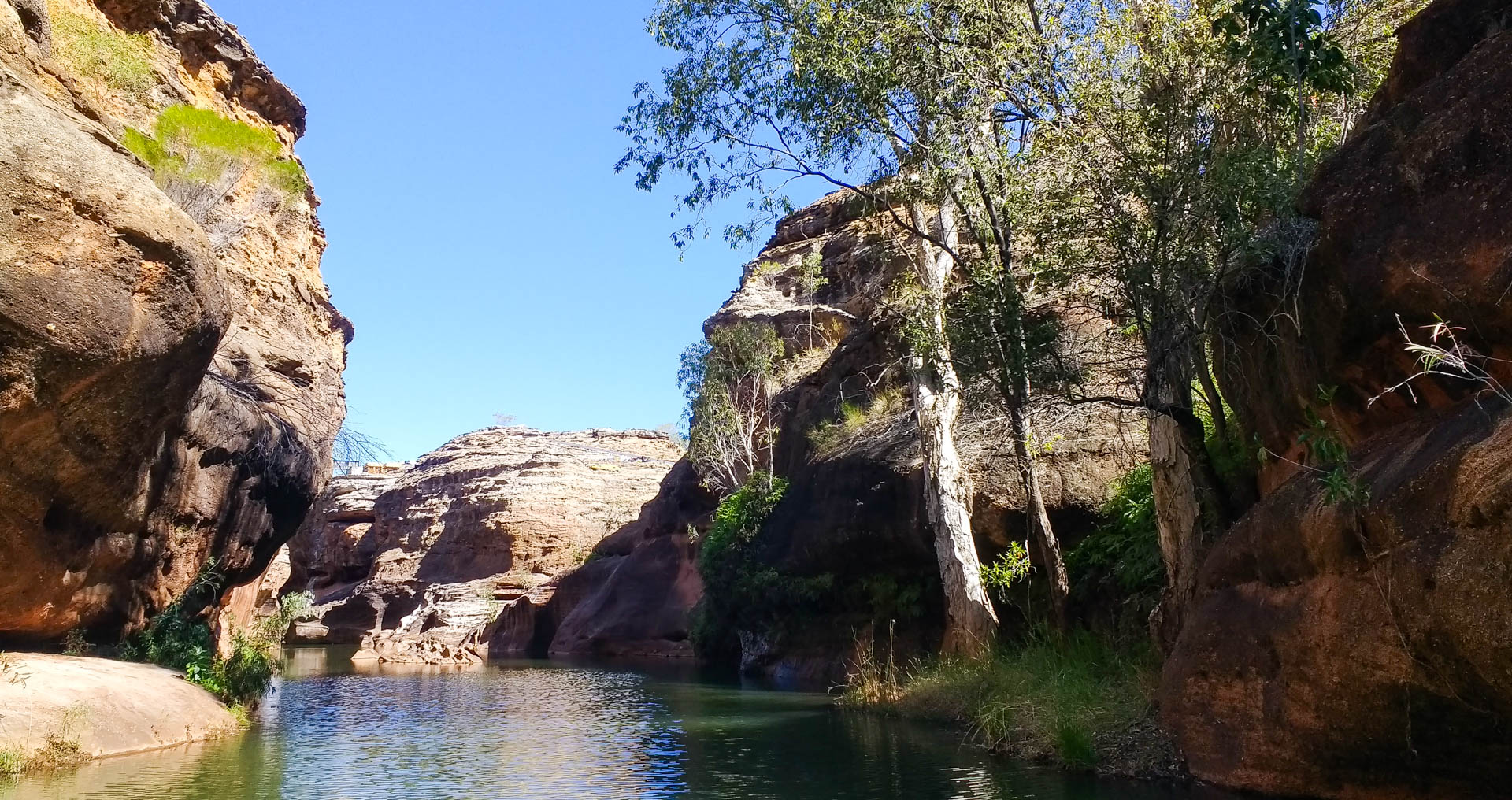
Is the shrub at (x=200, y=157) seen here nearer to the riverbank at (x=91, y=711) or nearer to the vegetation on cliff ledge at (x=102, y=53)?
the vegetation on cliff ledge at (x=102, y=53)

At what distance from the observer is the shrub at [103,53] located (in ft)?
61.7

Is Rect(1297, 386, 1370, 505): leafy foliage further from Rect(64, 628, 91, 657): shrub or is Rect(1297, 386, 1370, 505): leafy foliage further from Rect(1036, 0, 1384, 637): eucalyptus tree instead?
Rect(64, 628, 91, 657): shrub

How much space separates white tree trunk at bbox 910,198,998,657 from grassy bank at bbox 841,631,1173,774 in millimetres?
641

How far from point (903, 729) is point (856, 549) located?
8067 mm

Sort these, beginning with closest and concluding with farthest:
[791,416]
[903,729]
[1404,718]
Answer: [1404,718] → [903,729] → [791,416]

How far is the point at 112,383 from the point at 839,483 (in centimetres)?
1501

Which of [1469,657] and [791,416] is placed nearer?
[1469,657]

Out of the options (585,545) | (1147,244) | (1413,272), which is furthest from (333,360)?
(585,545)

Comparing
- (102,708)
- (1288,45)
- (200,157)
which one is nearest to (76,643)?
(102,708)

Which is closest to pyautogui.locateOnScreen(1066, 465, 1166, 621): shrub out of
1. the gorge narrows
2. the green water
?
the gorge narrows

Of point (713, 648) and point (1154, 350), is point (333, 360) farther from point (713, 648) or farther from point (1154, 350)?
point (1154, 350)

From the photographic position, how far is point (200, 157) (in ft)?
64.8

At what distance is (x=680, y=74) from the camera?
1669 cm

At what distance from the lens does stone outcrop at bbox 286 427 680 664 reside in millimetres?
50844
